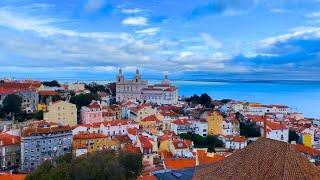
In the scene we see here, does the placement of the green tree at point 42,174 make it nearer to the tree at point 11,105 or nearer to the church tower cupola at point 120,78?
the tree at point 11,105

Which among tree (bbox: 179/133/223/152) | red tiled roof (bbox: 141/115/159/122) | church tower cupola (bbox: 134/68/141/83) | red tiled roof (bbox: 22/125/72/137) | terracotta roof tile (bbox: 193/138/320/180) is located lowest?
tree (bbox: 179/133/223/152)

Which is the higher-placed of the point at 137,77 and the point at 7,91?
the point at 137,77

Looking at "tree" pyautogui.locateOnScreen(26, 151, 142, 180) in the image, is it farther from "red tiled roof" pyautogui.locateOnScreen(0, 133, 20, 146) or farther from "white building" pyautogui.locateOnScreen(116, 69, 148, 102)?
"white building" pyautogui.locateOnScreen(116, 69, 148, 102)

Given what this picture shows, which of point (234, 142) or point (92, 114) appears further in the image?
point (92, 114)

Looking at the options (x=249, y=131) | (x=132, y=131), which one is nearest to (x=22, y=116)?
(x=132, y=131)

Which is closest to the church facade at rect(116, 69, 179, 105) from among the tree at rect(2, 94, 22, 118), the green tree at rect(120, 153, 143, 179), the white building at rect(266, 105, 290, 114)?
the white building at rect(266, 105, 290, 114)

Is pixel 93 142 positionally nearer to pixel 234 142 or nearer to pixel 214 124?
pixel 234 142

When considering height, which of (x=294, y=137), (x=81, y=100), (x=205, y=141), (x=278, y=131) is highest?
(x=81, y=100)
